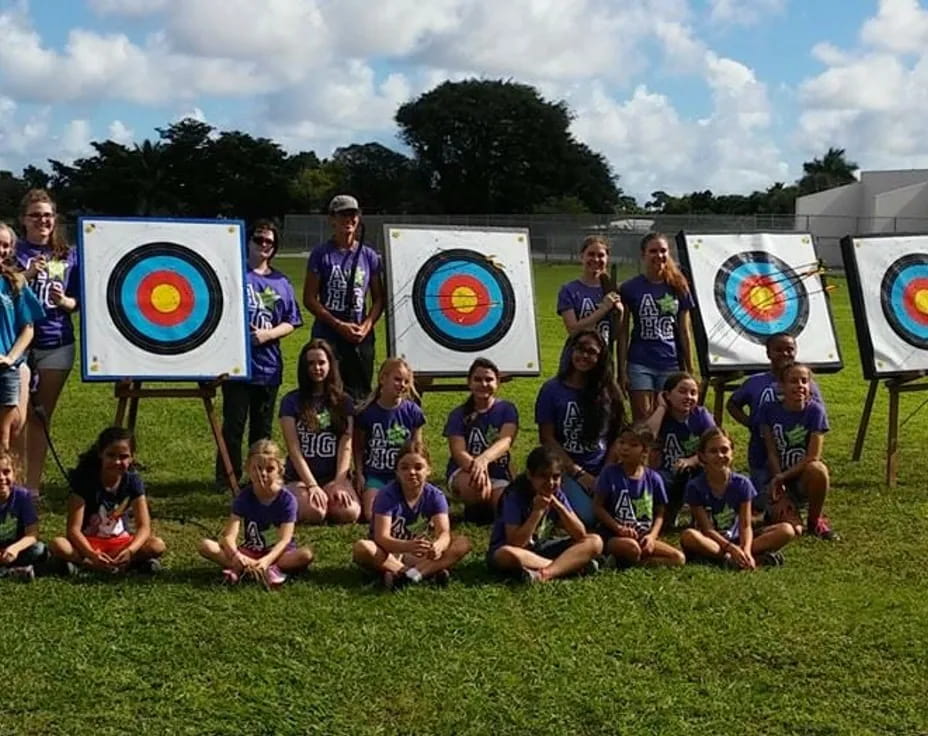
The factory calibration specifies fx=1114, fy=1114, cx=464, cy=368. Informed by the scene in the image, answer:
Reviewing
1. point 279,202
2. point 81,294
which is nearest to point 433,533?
point 81,294

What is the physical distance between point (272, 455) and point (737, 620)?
93.7 inches

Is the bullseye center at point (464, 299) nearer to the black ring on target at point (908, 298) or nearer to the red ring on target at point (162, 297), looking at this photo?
the red ring on target at point (162, 297)

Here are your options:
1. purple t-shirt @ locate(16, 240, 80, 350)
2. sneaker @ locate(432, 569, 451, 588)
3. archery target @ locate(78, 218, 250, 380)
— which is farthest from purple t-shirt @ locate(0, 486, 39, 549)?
sneaker @ locate(432, 569, 451, 588)

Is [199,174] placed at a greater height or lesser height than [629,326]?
greater

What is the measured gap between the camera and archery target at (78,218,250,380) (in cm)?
723

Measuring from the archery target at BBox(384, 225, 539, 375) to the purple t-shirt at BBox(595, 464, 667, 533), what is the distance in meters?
2.19

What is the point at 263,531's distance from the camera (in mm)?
5633

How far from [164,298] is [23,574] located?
2.54 meters

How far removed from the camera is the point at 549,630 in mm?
4844

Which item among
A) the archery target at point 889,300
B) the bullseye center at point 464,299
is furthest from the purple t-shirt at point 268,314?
the archery target at point 889,300

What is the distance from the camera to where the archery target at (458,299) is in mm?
7953

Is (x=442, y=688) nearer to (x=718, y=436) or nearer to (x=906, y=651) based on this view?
(x=906, y=651)

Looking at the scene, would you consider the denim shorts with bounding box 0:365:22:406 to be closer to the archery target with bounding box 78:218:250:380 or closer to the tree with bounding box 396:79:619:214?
the archery target with bounding box 78:218:250:380

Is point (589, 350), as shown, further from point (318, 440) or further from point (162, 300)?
point (162, 300)
